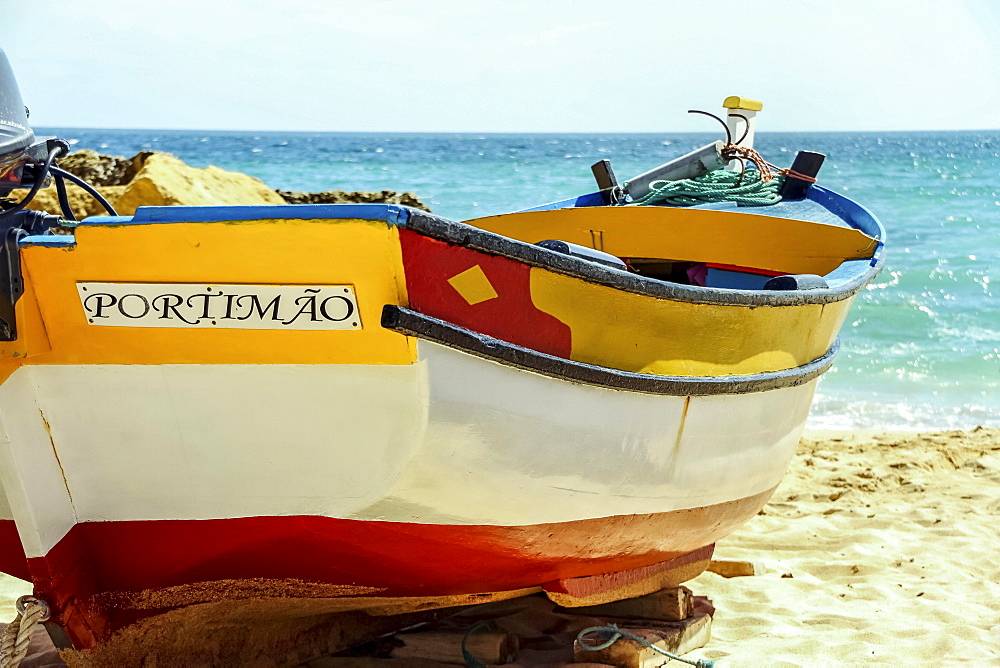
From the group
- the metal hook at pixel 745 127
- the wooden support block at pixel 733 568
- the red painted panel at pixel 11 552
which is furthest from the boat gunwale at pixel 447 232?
the metal hook at pixel 745 127

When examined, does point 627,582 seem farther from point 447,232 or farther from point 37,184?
point 37,184

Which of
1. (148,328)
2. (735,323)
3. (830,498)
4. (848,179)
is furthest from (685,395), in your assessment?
(848,179)

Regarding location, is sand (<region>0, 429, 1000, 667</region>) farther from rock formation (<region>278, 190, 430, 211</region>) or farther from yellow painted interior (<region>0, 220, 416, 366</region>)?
rock formation (<region>278, 190, 430, 211</region>)

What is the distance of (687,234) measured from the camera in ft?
14.3

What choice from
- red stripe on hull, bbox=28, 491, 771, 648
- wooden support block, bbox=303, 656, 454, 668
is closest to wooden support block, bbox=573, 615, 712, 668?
red stripe on hull, bbox=28, 491, 771, 648

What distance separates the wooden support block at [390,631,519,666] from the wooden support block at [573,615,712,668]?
217 mm

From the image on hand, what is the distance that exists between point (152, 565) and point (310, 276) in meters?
0.97

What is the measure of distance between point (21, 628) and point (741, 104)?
4.55 metres

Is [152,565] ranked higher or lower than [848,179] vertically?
higher

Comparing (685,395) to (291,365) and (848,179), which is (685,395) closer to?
(291,365)

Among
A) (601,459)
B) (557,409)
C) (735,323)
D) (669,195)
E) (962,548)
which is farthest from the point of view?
(669,195)

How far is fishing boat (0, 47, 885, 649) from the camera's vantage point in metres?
1.97

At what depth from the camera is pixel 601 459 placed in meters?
2.42

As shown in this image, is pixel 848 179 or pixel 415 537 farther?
pixel 848 179
